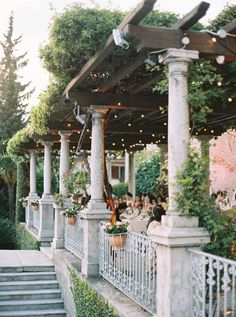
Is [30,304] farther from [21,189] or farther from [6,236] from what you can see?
[21,189]

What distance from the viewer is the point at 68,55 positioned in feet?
24.2

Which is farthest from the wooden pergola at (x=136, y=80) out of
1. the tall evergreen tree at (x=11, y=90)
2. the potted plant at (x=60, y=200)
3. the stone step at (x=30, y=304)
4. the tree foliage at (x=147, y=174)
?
the tall evergreen tree at (x=11, y=90)

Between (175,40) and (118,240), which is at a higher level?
(175,40)

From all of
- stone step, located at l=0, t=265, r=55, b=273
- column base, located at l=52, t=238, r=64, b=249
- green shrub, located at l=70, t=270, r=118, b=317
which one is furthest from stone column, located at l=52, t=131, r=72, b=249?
green shrub, located at l=70, t=270, r=118, b=317

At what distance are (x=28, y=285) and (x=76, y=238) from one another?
1.46m

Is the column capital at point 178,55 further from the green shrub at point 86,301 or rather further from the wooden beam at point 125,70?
the green shrub at point 86,301

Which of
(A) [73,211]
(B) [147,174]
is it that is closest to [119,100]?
(A) [73,211]

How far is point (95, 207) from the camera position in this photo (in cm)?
890

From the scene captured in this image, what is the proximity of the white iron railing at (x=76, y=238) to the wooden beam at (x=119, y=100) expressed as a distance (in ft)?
8.98

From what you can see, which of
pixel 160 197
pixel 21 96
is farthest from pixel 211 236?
pixel 21 96

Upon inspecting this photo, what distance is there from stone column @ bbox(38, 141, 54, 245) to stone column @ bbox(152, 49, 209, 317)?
32.1ft

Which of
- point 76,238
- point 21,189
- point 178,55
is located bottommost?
point 76,238

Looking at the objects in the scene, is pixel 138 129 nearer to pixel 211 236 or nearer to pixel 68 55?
pixel 68 55

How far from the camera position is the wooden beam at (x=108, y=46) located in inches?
194
